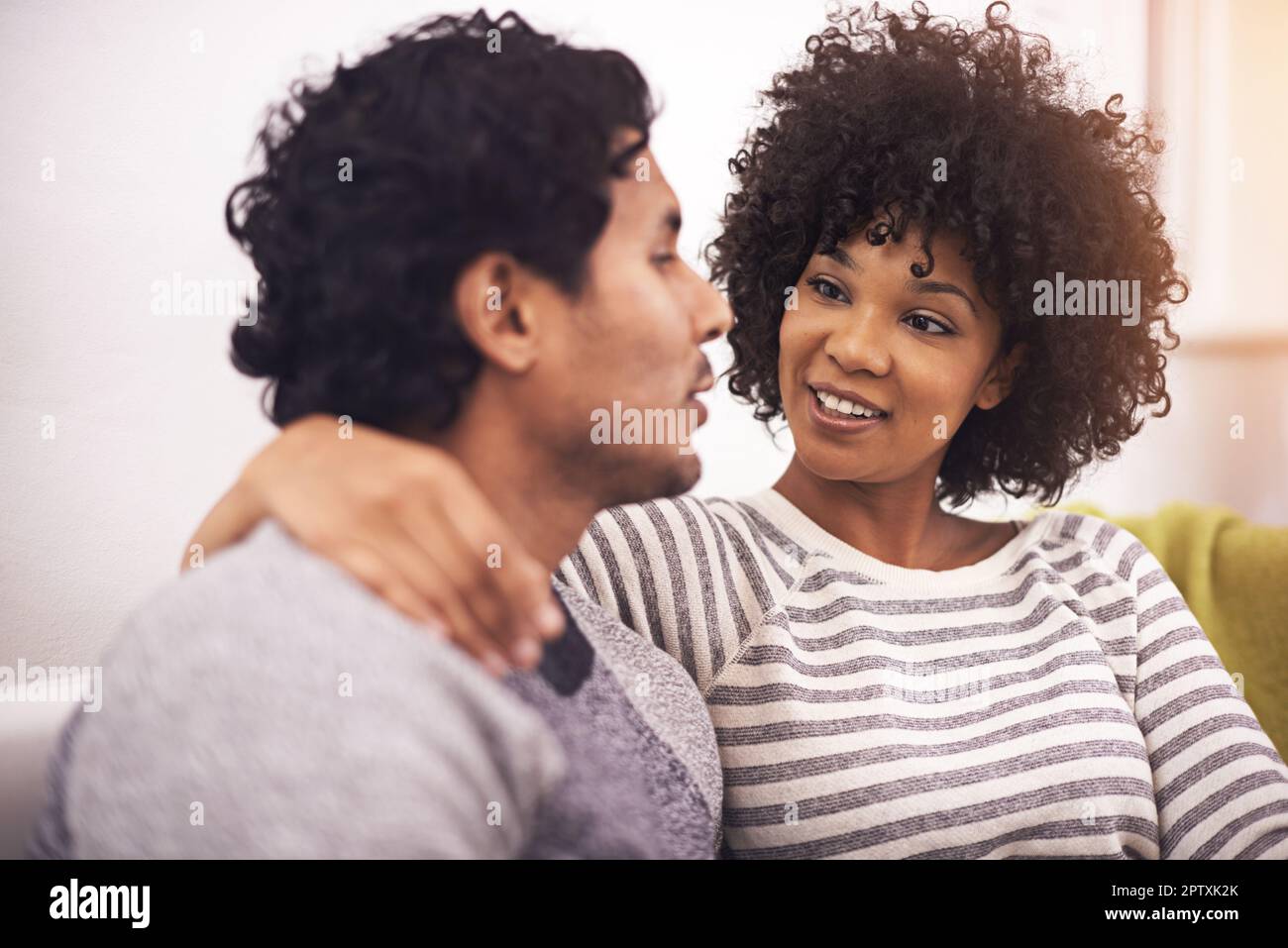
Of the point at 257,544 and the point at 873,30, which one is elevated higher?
the point at 873,30

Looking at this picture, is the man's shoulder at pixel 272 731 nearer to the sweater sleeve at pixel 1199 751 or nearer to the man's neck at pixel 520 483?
the man's neck at pixel 520 483

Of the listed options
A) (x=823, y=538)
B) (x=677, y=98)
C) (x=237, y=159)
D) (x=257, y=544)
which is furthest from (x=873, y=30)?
(x=257, y=544)

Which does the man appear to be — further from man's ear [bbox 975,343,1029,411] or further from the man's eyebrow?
man's ear [bbox 975,343,1029,411]

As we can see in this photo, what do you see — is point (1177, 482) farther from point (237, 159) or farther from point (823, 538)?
point (237, 159)

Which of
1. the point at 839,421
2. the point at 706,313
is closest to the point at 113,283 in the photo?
the point at 706,313

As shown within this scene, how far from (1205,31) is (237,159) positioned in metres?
0.96

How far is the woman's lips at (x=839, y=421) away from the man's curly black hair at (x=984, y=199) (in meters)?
0.14

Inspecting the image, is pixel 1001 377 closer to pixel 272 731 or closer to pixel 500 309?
pixel 500 309

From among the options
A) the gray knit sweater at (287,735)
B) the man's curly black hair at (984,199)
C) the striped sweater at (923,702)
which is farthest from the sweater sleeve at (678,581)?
the gray knit sweater at (287,735)

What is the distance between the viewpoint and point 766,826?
980 mm

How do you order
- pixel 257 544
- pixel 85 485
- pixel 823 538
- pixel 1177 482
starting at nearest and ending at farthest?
1. pixel 257 544
2. pixel 85 485
3. pixel 823 538
4. pixel 1177 482

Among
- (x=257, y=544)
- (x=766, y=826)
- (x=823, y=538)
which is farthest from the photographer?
(x=823, y=538)

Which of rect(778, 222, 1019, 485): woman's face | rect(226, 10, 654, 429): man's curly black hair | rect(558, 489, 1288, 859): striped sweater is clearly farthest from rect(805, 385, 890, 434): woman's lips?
rect(226, 10, 654, 429): man's curly black hair

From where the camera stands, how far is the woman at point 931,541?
3.25ft
